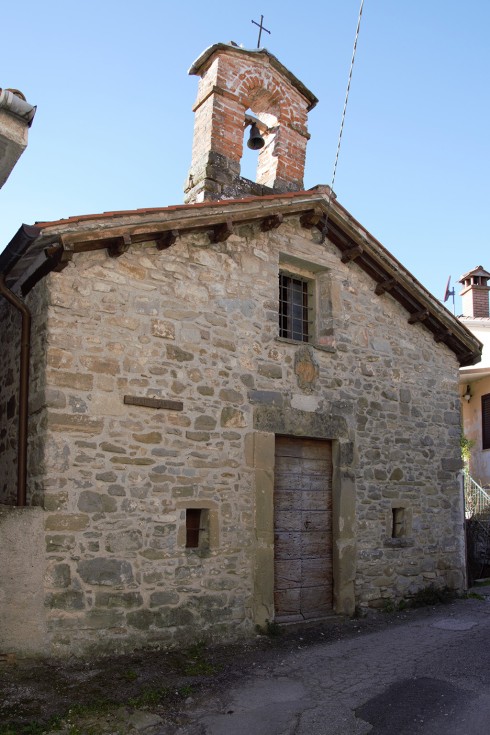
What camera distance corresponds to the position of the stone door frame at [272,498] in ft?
22.2

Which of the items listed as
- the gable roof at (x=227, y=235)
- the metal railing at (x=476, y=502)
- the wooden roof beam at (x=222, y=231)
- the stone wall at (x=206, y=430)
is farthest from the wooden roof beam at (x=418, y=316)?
the metal railing at (x=476, y=502)

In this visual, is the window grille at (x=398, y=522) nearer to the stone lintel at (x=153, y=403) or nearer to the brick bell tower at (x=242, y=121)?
the stone lintel at (x=153, y=403)

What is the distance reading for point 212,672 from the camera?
18.0ft

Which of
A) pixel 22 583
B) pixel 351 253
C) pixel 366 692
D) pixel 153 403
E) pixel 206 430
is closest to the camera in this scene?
pixel 366 692

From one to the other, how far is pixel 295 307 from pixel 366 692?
15.3ft

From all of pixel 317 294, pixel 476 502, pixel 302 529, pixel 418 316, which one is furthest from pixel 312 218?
pixel 476 502

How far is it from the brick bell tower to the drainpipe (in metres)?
3.43

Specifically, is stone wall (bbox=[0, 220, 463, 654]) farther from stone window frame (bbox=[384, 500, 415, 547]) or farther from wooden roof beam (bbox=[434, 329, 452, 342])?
wooden roof beam (bbox=[434, 329, 452, 342])

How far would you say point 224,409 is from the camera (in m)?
6.77

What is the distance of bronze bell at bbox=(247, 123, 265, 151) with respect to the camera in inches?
368

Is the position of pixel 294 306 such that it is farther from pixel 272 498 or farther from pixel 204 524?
pixel 204 524

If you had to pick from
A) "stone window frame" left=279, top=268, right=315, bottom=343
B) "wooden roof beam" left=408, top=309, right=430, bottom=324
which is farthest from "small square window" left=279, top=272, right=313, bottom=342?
"wooden roof beam" left=408, top=309, right=430, bottom=324

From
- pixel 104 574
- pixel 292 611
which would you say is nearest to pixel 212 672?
pixel 104 574

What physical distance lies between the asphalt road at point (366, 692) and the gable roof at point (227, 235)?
13.3ft
